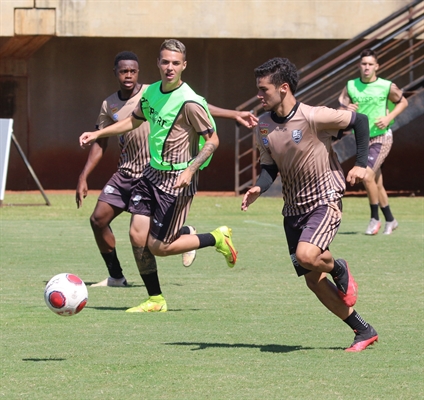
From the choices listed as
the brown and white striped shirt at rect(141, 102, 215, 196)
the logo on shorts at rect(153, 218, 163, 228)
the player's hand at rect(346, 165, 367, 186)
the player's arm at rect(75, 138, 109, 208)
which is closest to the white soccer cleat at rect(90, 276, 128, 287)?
the player's arm at rect(75, 138, 109, 208)

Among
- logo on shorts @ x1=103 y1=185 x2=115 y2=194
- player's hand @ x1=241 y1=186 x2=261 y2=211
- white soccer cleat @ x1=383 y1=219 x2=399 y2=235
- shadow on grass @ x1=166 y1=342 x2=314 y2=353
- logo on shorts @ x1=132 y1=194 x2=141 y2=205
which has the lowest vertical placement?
white soccer cleat @ x1=383 y1=219 x2=399 y2=235

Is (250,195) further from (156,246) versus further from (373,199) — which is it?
(373,199)

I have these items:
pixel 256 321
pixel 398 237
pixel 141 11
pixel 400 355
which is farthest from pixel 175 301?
pixel 141 11

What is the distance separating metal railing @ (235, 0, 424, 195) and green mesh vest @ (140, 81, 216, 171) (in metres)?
11.3

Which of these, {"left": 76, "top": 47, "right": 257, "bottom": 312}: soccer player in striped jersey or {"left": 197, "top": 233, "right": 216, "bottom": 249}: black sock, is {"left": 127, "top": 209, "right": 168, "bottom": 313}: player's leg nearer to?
{"left": 197, "top": 233, "right": 216, "bottom": 249}: black sock

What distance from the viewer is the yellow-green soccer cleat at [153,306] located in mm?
8117

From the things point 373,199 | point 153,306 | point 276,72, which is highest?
point 276,72

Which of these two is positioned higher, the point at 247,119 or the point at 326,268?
the point at 247,119

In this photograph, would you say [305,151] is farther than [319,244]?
Yes

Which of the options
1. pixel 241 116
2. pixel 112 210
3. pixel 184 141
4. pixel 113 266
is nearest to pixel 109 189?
pixel 112 210

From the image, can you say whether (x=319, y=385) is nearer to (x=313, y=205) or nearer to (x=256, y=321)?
(x=313, y=205)

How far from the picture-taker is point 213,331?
7141mm

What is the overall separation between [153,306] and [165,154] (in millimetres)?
1262

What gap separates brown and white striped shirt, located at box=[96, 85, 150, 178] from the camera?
9.52 m
